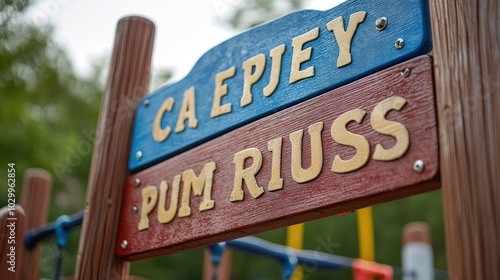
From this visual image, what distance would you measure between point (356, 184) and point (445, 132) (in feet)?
0.68

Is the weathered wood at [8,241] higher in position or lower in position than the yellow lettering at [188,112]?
lower

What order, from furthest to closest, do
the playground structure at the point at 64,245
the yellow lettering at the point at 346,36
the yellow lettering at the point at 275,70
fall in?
1. the playground structure at the point at 64,245
2. the yellow lettering at the point at 275,70
3. the yellow lettering at the point at 346,36

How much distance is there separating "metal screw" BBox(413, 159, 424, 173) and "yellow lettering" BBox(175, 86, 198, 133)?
28.7 inches

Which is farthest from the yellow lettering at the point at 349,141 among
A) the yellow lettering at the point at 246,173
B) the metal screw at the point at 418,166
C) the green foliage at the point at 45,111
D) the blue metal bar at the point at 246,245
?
the green foliage at the point at 45,111

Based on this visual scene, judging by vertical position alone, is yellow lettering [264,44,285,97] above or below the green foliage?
below

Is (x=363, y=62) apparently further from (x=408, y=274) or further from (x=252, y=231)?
(x=408, y=274)

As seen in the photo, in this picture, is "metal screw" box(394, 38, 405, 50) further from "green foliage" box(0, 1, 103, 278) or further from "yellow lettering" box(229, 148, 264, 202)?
"green foliage" box(0, 1, 103, 278)

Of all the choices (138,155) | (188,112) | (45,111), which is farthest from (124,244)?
(45,111)

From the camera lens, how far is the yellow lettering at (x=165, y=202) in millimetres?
1504

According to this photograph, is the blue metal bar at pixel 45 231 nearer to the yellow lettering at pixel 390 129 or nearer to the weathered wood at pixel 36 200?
the weathered wood at pixel 36 200

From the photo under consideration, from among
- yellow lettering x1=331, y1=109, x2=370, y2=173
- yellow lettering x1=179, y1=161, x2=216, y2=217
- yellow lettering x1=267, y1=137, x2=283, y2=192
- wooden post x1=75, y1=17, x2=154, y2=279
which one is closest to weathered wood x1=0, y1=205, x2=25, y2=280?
wooden post x1=75, y1=17, x2=154, y2=279

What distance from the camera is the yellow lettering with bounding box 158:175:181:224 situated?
1504 millimetres

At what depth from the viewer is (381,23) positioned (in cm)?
115

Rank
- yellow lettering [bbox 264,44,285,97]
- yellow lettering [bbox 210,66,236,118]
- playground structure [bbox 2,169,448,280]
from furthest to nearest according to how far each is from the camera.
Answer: playground structure [bbox 2,169,448,280] < yellow lettering [bbox 210,66,236,118] < yellow lettering [bbox 264,44,285,97]
